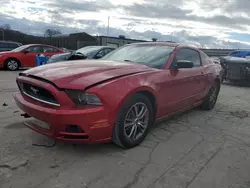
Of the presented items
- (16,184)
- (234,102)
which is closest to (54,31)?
(234,102)

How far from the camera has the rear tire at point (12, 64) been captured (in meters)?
12.1

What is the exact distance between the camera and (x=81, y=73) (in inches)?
124

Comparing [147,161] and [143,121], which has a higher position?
[143,121]

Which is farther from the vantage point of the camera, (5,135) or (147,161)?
(5,135)

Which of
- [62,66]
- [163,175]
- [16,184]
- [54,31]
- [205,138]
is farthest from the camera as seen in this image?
[54,31]

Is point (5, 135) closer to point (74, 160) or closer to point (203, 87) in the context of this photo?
point (74, 160)

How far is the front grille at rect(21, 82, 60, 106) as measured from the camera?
9.68 ft

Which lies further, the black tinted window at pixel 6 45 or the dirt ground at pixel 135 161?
the black tinted window at pixel 6 45

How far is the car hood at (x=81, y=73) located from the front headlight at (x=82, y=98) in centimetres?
7

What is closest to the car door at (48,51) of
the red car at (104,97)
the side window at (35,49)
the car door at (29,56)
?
the side window at (35,49)

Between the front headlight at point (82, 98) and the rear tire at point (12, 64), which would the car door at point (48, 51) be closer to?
the rear tire at point (12, 64)

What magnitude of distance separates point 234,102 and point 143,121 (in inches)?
177

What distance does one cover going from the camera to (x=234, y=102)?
7.05 metres

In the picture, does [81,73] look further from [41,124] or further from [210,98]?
[210,98]
